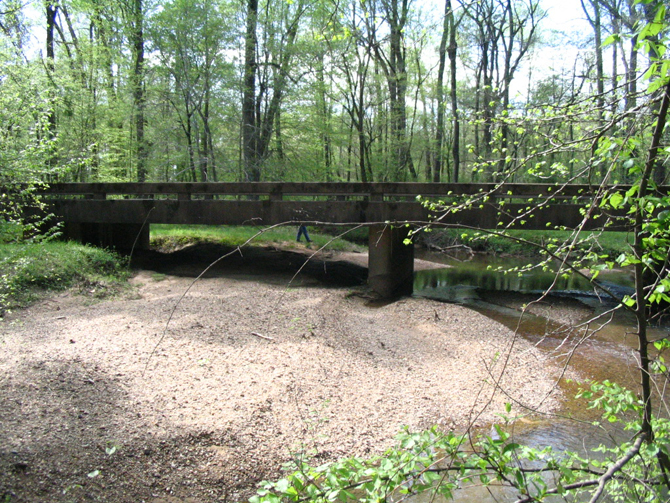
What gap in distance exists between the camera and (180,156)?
1806 centimetres

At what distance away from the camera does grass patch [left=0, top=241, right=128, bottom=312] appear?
8.19 metres

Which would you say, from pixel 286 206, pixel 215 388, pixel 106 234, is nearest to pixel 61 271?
pixel 106 234

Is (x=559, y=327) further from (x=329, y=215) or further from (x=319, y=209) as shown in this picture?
(x=319, y=209)

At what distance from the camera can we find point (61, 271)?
30.9ft

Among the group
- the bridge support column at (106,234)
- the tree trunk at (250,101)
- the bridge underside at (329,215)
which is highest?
the tree trunk at (250,101)

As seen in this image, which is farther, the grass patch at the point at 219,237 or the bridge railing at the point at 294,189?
the grass patch at the point at 219,237

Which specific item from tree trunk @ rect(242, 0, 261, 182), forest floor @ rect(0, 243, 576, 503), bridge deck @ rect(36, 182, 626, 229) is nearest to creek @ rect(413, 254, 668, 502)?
forest floor @ rect(0, 243, 576, 503)

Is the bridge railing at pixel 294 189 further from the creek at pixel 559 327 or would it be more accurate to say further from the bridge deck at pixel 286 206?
the creek at pixel 559 327

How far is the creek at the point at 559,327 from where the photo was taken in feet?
16.2

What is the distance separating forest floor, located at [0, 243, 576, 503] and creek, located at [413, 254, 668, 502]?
0.47 meters

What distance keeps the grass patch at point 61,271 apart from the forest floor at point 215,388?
17.2 inches

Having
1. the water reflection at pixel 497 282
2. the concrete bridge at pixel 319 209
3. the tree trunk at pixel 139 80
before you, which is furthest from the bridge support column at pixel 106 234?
the water reflection at pixel 497 282

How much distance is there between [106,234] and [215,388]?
9992mm

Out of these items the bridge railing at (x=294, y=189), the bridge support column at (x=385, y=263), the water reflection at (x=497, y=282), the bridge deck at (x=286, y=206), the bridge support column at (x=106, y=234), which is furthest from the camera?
the water reflection at (x=497, y=282)
